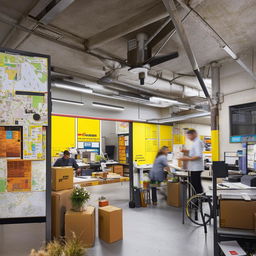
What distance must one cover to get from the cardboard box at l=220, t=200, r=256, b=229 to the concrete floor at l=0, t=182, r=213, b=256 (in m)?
0.81

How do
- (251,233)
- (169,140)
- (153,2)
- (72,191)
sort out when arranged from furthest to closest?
(169,140)
(72,191)
(153,2)
(251,233)

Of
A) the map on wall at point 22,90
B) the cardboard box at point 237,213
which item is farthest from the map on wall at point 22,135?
the cardboard box at point 237,213

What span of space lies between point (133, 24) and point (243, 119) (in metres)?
3.18

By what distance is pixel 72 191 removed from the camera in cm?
358

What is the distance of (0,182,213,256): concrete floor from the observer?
122 inches

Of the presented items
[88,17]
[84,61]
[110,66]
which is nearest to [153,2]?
[88,17]

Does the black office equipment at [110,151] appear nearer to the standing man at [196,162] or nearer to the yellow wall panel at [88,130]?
the yellow wall panel at [88,130]

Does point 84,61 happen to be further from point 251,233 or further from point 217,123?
point 251,233

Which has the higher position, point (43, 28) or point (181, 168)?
point (43, 28)

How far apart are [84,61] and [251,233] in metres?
4.65

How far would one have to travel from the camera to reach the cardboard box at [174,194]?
5461 millimetres

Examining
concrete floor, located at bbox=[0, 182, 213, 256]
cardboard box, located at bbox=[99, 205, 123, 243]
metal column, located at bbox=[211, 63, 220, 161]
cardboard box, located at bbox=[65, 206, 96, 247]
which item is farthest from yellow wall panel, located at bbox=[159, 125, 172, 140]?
cardboard box, located at bbox=[65, 206, 96, 247]

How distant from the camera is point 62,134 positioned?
8102mm

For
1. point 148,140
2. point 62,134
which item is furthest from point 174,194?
point 62,134
